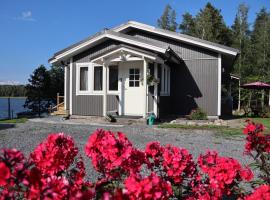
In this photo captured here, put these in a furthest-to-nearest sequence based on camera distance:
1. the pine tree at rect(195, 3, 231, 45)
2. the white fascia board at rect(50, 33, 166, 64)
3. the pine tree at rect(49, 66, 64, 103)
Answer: the pine tree at rect(195, 3, 231, 45) → the pine tree at rect(49, 66, 64, 103) → the white fascia board at rect(50, 33, 166, 64)

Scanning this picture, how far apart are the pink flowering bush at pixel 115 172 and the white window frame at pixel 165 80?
399 inches

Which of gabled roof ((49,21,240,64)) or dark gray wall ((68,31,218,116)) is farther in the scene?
dark gray wall ((68,31,218,116))

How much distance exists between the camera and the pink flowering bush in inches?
51.6

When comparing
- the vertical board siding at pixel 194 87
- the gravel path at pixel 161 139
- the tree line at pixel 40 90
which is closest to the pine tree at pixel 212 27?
the tree line at pixel 40 90

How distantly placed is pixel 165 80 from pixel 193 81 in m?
1.48

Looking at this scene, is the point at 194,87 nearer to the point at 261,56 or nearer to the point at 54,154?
the point at 54,154

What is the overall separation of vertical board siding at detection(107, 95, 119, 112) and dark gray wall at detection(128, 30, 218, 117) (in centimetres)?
224

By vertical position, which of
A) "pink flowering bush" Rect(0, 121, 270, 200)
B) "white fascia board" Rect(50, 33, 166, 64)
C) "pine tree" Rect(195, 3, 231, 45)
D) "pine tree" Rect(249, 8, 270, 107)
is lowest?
"pink flowering bush" Rect(0, 121, 270, 200)

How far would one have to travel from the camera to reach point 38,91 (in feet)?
69.9

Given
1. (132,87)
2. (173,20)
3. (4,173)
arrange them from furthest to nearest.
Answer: (173,20) < (132,87) < (4,173)

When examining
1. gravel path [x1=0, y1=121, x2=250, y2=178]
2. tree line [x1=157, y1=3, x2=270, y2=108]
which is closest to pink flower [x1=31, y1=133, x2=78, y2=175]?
gravel path [x1=0, y1=121, x2=250, y2=178]

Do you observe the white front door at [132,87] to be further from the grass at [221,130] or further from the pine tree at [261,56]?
the pine tree at [261,56]

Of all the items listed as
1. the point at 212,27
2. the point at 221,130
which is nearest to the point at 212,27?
the point at 212,27

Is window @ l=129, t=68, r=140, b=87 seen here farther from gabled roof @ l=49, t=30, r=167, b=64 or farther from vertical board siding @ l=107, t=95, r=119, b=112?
gabled roof @ l=49, t=30, r=167, b=64
